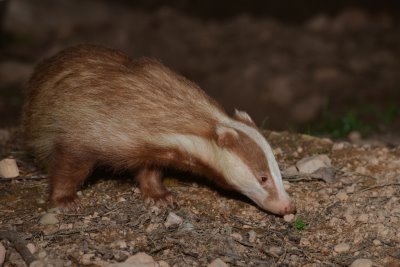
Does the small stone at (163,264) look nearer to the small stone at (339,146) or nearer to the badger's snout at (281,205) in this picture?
the badger's snout at (281,205)

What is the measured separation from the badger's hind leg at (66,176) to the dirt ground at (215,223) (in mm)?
111

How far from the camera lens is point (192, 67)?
1141cm

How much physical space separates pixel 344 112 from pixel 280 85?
4.84ft

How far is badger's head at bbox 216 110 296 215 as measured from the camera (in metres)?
4.97

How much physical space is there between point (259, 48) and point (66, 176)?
7525mm

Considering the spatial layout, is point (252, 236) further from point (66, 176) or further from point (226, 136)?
point (66, 176)

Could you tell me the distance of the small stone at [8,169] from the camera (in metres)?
5.73

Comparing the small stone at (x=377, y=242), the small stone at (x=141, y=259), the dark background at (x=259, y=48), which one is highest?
the small stone at (x=377, y=242)

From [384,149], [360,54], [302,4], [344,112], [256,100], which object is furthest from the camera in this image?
[302,4]

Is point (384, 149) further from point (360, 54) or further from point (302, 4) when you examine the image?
point (302, 4)

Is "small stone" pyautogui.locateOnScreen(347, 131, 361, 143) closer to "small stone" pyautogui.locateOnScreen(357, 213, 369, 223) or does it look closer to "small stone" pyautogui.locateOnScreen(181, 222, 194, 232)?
"small stone" pyautogui.locateOnScreen(357, 213, 369, 223)

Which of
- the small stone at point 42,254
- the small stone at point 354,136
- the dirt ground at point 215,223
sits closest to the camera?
the small stone at point 42,254

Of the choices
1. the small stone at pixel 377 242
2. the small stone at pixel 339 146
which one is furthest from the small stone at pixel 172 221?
the small stone at pixel 339 146

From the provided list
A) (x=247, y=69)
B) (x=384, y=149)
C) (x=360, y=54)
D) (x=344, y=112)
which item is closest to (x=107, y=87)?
(x=384, y=149)
